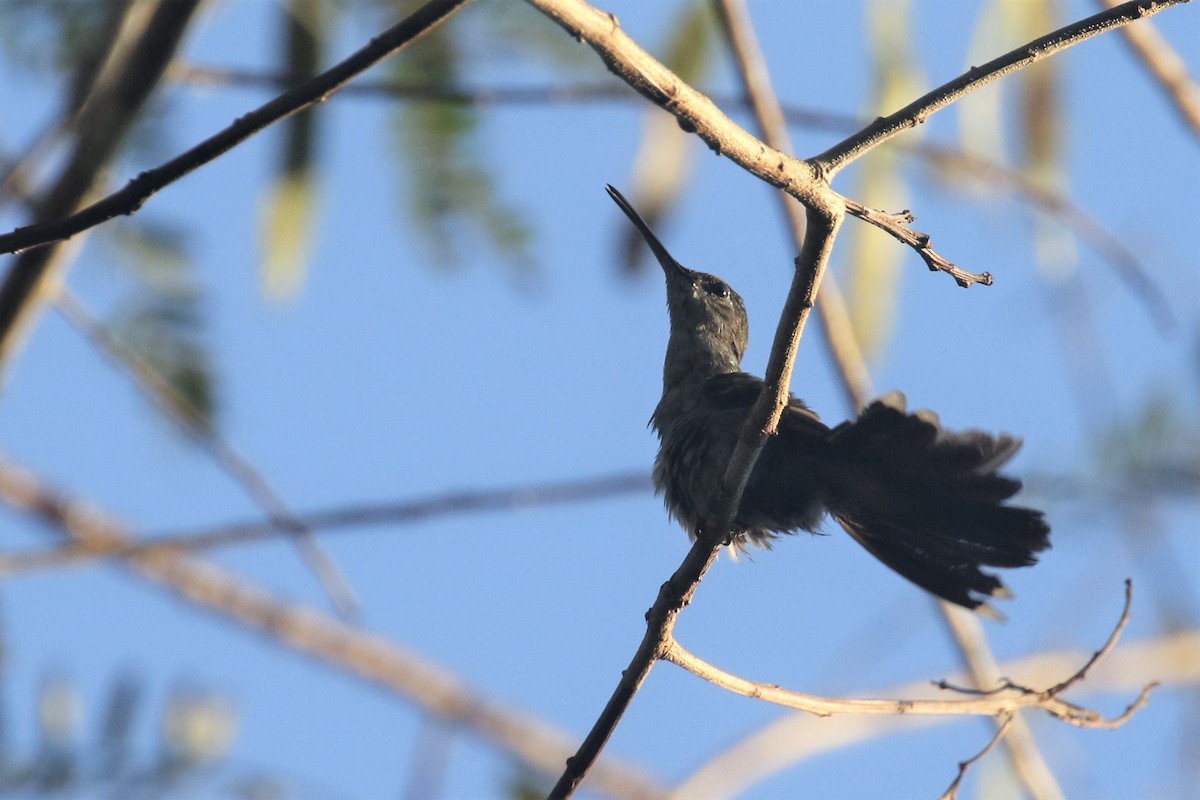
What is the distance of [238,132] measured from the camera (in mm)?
2178

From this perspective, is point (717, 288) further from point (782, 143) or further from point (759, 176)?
point (759, 176)

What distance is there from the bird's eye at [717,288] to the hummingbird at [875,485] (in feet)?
2.85

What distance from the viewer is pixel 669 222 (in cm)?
670

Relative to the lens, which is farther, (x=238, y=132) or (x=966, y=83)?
(x=966, y=83)

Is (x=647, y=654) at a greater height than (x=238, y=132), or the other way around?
(x=238, y=132)

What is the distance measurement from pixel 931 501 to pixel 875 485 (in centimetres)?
19

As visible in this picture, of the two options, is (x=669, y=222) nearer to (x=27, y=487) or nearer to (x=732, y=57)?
(x=732, y=57)

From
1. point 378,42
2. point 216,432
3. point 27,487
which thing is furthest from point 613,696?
point 27,487

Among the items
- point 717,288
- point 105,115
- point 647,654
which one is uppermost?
point 717,288

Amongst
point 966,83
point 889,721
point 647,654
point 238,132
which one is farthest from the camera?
point 889,721

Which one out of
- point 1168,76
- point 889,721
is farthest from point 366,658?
point 1168,76

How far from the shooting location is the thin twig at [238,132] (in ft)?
6.93

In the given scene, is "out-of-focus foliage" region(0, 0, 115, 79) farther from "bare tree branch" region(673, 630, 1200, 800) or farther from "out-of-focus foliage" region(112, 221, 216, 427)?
"bare tree branch" region(673, 630, 1200, 800)

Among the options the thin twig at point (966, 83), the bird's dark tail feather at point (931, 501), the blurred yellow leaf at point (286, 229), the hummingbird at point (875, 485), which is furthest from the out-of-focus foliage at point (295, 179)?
the thin twig at point (966, 83)
